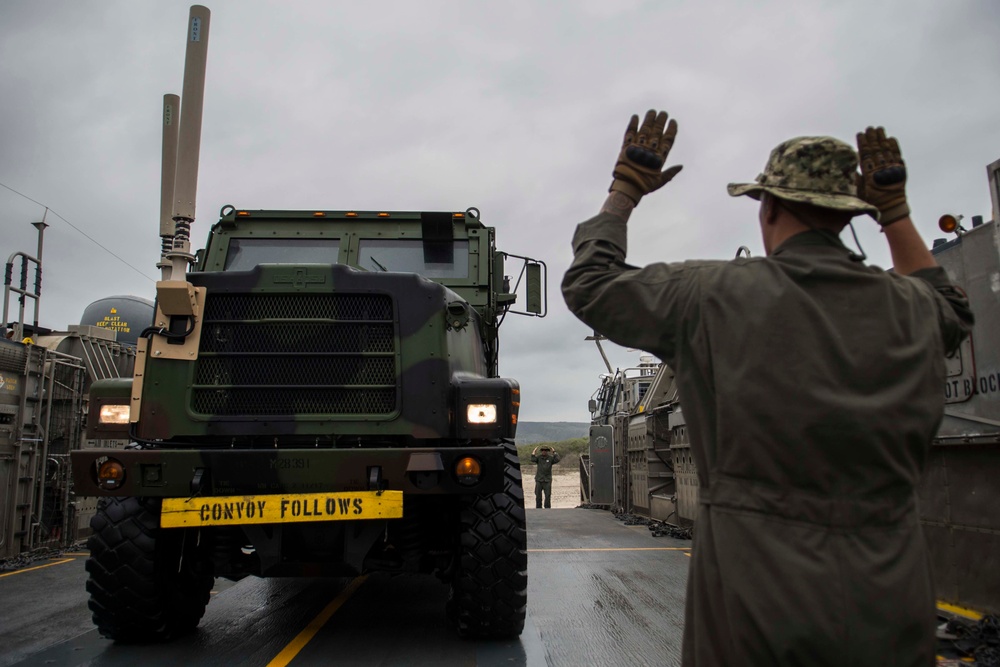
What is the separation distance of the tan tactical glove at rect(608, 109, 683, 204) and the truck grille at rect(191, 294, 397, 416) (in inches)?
114

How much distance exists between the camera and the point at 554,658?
4.34m

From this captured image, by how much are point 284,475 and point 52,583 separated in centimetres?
441

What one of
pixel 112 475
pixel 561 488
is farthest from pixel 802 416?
pixel 561 488

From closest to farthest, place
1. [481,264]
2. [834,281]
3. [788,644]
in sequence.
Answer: [788,644] → [834,281] → [481,264]

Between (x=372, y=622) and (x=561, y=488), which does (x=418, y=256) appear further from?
(x=561, y=488)

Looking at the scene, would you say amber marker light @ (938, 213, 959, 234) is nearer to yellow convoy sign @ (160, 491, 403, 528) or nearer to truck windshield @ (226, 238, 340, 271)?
yellow convoy sign @ (160, 491, 403, 528)

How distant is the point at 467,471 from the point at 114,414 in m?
2.15

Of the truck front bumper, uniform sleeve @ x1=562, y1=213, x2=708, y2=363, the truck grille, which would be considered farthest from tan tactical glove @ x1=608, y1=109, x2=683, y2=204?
the truck grille

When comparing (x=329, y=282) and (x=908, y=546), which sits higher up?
(x=329, y=282)

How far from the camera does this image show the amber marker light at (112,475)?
14.0 ft

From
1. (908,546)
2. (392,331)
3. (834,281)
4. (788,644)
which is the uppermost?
(392,331)

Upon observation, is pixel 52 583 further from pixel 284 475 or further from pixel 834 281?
pixel 834 281

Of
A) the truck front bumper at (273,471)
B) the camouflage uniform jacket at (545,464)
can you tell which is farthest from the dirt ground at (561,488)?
the truck front bumper at (273,471)

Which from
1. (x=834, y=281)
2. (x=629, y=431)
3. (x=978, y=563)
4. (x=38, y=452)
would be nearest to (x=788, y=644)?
(x=834, y=281)
